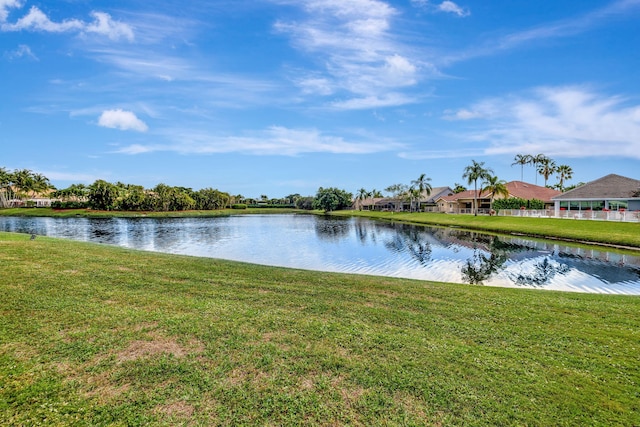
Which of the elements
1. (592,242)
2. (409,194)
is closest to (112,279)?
(592,242)

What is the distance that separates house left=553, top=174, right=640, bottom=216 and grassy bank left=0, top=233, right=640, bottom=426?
135 ft

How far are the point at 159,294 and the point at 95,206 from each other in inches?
3858

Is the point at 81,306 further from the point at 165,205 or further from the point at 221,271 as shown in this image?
the point at 165,205

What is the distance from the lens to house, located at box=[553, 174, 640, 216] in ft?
132

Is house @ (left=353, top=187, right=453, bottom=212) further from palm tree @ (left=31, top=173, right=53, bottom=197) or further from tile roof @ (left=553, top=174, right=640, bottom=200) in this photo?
palm tree @ (left=31, top=173, right=53, bottom=197)

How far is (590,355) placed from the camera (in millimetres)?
5961

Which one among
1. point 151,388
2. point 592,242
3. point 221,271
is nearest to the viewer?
point 151,388

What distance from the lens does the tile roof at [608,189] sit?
1623 inches

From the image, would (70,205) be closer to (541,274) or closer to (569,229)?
(541,274)

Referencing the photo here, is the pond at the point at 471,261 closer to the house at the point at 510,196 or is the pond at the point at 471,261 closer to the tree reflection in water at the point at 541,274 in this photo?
the tree reflection in water at the point at 541,274

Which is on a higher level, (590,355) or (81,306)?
(81,306)

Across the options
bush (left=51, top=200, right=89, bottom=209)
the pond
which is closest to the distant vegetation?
bush (left=51, top=200, right=89, bottom=209)

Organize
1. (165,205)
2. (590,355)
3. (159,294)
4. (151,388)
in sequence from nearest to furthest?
Result: (151,388)
(590,355)
(159,294)
(165,205)

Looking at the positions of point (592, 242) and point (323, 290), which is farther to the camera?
point (592, 242)
